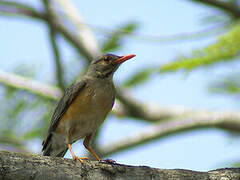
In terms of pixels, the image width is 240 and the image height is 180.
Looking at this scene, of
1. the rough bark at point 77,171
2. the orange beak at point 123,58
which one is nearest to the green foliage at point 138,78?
the orange beak at point 123,58

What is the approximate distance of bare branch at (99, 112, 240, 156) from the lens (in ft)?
29.8

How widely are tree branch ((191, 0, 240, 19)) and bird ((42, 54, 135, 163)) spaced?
4.85 ft

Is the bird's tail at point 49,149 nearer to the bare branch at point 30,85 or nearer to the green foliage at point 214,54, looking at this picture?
the bare branch at point 30,85

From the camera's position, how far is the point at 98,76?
27.1 ft

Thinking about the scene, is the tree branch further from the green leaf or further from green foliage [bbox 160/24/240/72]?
the green leaf

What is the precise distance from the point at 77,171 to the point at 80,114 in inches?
99.0

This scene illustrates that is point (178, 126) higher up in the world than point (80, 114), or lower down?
higher up

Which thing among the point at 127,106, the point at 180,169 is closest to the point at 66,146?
the point at 127,106

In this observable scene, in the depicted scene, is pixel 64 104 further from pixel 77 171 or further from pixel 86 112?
pixel 77 171

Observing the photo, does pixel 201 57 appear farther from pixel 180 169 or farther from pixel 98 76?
pixel 98 76

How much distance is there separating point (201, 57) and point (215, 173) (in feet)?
4.61

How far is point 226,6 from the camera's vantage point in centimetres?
730

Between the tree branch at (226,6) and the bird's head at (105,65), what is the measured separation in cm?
168

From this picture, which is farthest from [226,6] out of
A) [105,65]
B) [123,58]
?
[105,65]
